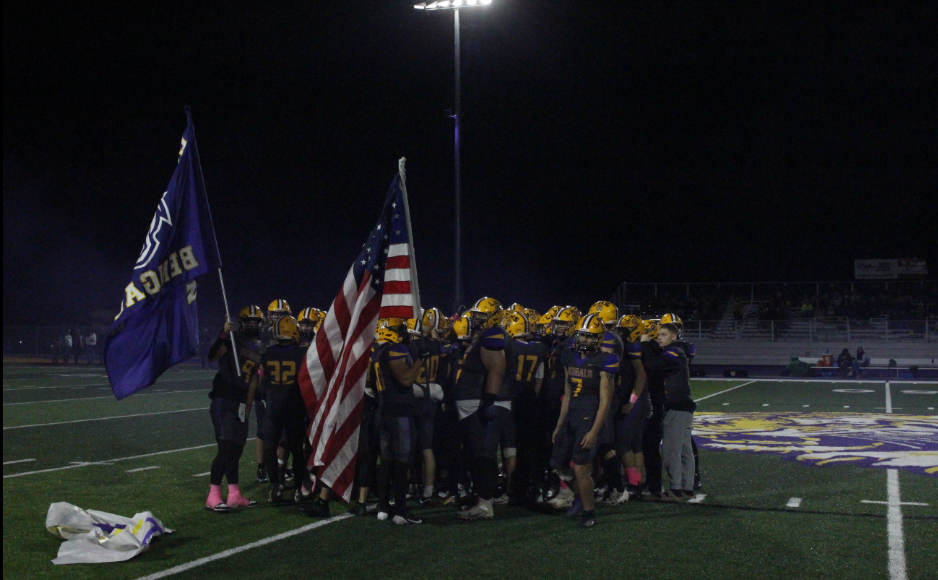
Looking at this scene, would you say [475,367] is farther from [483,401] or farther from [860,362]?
[860,362]

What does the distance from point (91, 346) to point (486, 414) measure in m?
35.9

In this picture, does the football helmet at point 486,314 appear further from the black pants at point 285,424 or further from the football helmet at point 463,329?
the black pants at point 285,424

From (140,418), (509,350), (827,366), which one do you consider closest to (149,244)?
(509,350)

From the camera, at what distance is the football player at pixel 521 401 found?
8.02 m

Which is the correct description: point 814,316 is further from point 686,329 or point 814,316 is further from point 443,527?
point 443,527

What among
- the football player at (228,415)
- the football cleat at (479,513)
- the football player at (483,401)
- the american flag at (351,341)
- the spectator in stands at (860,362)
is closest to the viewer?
the american flag at (351,341)

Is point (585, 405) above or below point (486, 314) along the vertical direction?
below

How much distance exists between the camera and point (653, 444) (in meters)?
8.91

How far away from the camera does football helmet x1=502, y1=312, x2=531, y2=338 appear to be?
8312 mm

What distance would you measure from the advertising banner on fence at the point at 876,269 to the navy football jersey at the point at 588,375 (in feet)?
161

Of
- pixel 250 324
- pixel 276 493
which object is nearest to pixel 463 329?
pixel 250 324

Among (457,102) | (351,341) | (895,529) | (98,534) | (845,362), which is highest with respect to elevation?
(457,102)

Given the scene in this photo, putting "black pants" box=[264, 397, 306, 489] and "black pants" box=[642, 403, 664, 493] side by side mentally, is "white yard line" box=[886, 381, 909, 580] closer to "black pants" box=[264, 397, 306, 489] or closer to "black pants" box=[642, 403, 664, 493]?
"black pants" box=[642, 403, 664, 493]

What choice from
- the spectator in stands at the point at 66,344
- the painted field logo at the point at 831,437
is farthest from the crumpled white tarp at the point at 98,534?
the spectator in stands at the point at 66,344
